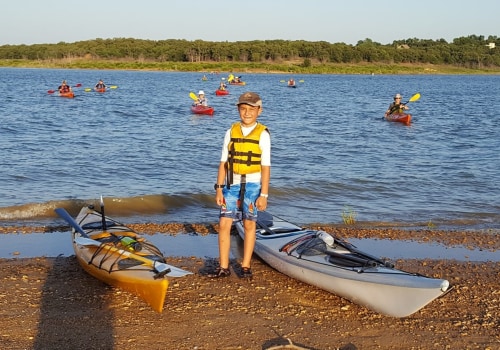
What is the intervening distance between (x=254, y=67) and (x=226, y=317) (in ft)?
301

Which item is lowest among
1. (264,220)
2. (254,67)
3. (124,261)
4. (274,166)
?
(274,166)

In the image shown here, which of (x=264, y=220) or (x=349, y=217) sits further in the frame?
(x=349, y=217)

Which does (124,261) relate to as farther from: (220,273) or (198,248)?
(198,248)

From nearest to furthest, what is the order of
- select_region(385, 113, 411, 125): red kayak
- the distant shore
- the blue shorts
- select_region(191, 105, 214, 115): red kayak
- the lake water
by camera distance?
the blue shorts → the lake water → select_region(385, 113, 411, 125): red kayak → select_region(191, 105, 214, 115): red kayak → the distant shore

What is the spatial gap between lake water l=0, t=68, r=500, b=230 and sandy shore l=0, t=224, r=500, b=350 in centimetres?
383

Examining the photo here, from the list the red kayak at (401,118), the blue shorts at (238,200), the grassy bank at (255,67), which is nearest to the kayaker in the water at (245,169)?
the blue shorts at (238,200)

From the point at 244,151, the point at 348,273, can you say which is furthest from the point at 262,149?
the point at 348,273

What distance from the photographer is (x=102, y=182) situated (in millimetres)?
12508

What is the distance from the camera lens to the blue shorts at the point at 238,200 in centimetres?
578

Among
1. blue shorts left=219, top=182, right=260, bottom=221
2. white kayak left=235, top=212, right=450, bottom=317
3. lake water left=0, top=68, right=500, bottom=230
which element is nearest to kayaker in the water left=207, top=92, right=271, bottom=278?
blue shorts left=219, top=182, right=260, bottom=221

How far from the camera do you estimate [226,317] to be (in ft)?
17.1

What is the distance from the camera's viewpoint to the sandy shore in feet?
15.5

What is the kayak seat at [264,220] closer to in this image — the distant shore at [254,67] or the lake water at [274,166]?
the lake water at [274,166]

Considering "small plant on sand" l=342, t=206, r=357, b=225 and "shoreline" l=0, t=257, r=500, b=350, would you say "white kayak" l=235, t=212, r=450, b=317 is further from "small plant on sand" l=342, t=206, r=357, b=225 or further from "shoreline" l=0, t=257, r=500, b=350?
"small plant on sand" l=342, t=206, r=357, b=225
